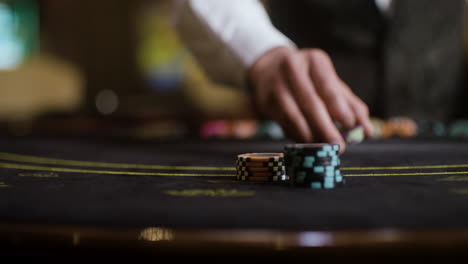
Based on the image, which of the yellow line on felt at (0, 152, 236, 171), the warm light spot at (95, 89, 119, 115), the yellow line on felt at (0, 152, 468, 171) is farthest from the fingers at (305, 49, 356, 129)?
the warm light spot at (95, 89, 119, 115)

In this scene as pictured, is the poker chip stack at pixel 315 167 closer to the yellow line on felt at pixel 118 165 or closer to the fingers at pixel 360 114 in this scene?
the yellow line on felt at pixel 118 165

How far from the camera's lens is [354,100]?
1632 mm

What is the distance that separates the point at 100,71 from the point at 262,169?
23.9 feet

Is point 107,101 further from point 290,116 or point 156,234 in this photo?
point 156,234

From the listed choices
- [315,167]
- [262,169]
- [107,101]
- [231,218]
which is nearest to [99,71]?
[107,101]

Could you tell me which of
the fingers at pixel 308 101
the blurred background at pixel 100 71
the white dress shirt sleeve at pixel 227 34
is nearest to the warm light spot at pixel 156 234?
the fingers at pixel 308 101

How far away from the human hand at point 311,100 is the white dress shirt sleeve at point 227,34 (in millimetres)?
450

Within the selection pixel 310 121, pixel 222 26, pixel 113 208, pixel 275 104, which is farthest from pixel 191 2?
pixel 113 208

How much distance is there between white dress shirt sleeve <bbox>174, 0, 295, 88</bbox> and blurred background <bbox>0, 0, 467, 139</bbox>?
3345 millimetres

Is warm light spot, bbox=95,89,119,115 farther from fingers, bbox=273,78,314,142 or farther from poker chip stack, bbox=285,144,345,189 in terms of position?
poker chip stack, bbox=285,144,345,189

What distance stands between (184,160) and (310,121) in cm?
42

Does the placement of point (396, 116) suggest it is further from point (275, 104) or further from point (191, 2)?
point (275, 104)

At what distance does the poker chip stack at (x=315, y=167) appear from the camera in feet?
3.02

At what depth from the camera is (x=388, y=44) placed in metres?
4.30
